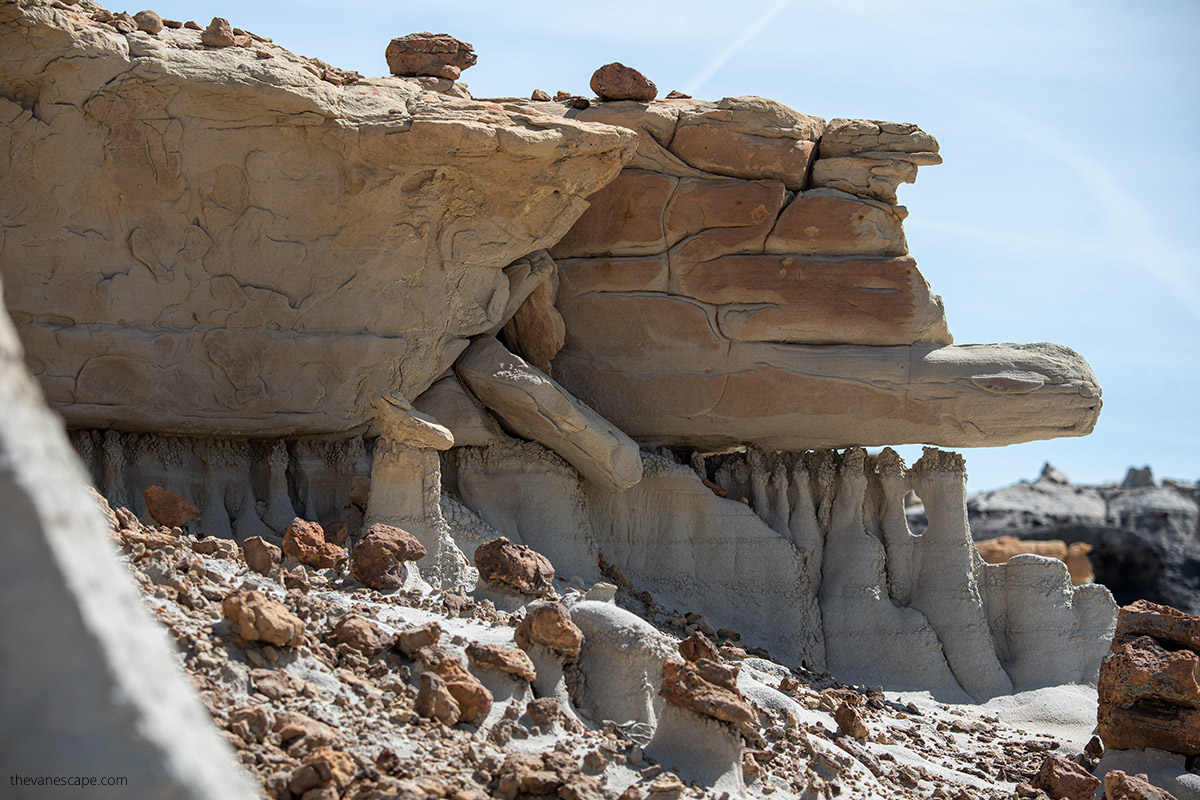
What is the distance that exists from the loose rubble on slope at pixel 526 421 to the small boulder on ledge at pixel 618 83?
27 mm

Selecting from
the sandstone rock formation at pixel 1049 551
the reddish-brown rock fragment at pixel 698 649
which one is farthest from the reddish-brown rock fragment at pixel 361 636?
the sandstone rock formation at pixel 1049 551

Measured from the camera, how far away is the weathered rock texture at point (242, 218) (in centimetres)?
781

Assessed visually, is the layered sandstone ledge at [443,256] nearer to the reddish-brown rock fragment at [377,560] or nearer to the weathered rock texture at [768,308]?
the weathered rock texture at [768,308]

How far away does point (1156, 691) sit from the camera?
739cm

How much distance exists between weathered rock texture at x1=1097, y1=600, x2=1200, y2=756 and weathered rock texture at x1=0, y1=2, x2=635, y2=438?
4893mm

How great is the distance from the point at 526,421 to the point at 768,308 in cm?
237

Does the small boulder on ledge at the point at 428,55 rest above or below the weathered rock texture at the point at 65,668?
above

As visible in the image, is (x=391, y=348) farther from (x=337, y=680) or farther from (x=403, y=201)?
(x=337, y=680)

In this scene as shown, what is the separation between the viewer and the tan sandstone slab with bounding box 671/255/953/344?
33.2 feet

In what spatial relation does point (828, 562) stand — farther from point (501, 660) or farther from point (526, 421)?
point (501, 660)

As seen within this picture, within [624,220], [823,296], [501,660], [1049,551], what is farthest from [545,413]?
[1049,551]

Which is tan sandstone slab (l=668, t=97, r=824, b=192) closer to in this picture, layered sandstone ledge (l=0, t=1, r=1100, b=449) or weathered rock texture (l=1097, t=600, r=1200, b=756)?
layered sandstone ledge (l=0, t=1, r=1100, b=449)

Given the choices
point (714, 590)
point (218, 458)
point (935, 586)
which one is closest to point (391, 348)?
point (218, 458)

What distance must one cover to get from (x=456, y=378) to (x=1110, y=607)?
5.93m
